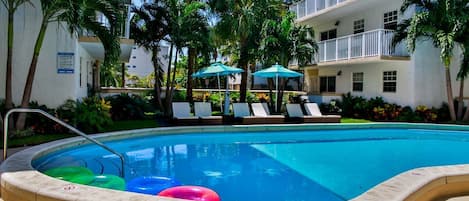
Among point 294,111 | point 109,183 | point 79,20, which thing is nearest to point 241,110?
point 294,111

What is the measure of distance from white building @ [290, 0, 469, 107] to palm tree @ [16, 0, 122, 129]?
43.8 feet

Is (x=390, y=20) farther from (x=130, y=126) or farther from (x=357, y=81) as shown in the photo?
(x=130, y=126)

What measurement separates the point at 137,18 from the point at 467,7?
15.6m

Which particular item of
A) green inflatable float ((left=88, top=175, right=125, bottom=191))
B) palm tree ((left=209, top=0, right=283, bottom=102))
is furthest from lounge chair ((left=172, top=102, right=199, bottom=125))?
green inflatable float ((left=88, top=175, right=125, bottom=191))

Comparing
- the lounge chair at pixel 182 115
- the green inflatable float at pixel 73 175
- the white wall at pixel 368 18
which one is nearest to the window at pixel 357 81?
the white wall at pixel 368 18

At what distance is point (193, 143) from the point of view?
12664mm

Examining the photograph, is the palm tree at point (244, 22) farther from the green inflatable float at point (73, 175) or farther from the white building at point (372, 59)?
the green inflatable float at point (73, 175)

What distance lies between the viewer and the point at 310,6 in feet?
84.0

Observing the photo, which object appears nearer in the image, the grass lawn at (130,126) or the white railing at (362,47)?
the grass lawn at (130,126)

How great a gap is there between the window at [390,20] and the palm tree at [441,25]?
2.73 metres

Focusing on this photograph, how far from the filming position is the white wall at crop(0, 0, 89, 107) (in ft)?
41.5

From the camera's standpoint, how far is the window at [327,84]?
2570 centimetres

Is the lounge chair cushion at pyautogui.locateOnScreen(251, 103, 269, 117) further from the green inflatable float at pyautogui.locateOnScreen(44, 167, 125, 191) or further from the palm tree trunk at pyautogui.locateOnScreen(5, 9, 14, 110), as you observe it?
the green inflatable float at pyautogui.locateOnScreen(44, 167, 125, 191)

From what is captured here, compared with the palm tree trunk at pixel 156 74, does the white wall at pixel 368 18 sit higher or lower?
higher
